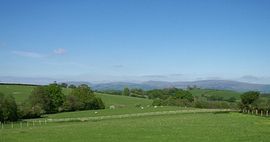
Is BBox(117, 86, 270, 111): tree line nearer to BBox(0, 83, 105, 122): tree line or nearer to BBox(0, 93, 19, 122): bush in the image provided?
BBox(0, 83, 105, 122): tree line

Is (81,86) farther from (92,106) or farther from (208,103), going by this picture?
(208,103)

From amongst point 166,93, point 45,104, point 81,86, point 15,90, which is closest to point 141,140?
point 45,104

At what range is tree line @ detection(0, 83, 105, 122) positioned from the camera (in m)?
87.2

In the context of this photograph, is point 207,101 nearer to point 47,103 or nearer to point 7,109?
point 47,103

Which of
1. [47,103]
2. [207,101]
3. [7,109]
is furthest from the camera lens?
[207,101]

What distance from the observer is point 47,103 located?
113812 mm

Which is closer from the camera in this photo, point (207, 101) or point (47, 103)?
point (47, 103)

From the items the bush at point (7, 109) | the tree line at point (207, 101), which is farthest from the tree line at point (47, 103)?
the tree line at point (207, 101)

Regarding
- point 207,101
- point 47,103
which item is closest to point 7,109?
point 47,103

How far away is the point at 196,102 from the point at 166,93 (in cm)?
4582

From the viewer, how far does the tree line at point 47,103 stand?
8718 centimetres

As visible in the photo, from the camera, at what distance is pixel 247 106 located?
120438 millimetres

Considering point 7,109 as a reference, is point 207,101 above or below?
below

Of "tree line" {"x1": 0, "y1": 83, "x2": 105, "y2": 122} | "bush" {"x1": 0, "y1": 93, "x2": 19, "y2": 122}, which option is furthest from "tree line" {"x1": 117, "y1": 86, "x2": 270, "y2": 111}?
"bush" {"x1": 0, "y1": 93, "x2": 19, "y2": 122}
